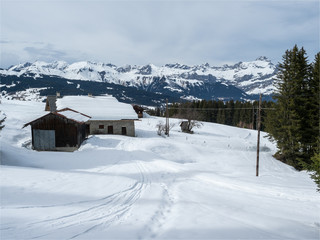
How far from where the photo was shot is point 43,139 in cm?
2669

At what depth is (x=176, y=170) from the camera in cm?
1753

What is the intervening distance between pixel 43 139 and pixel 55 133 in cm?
165

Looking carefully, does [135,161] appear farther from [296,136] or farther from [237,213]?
[296,136]

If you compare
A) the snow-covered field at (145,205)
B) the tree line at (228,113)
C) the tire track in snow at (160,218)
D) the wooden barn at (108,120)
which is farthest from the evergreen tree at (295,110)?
the tree line at (228,113)

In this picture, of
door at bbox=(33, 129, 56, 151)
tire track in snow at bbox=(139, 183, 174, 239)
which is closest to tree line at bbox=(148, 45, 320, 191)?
tire track in snow at bbox=(139, 183, 174, 239)

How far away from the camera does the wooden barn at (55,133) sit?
26.7 meters

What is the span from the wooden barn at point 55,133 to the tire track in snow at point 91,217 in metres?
19.0

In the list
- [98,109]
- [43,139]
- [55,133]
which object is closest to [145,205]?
[55,133]

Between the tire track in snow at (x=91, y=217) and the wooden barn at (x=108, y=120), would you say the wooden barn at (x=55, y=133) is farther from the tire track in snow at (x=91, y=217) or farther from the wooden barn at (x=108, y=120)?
the tire track in snow at (x=91, y=217)

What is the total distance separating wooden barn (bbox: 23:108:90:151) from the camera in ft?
87.5

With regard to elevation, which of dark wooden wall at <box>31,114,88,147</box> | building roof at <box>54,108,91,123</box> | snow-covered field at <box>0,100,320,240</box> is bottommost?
snow-covered field at <box>0,100,320,240</box>

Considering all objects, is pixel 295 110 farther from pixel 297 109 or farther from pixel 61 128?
pixel 61 128

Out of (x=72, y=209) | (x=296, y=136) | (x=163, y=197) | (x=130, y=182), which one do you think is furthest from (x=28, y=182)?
(x=296, y=136)

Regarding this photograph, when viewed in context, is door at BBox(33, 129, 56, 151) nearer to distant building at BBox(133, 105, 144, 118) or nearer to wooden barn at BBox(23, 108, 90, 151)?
wooden barn at BBox(23, 108, 90, 151)
